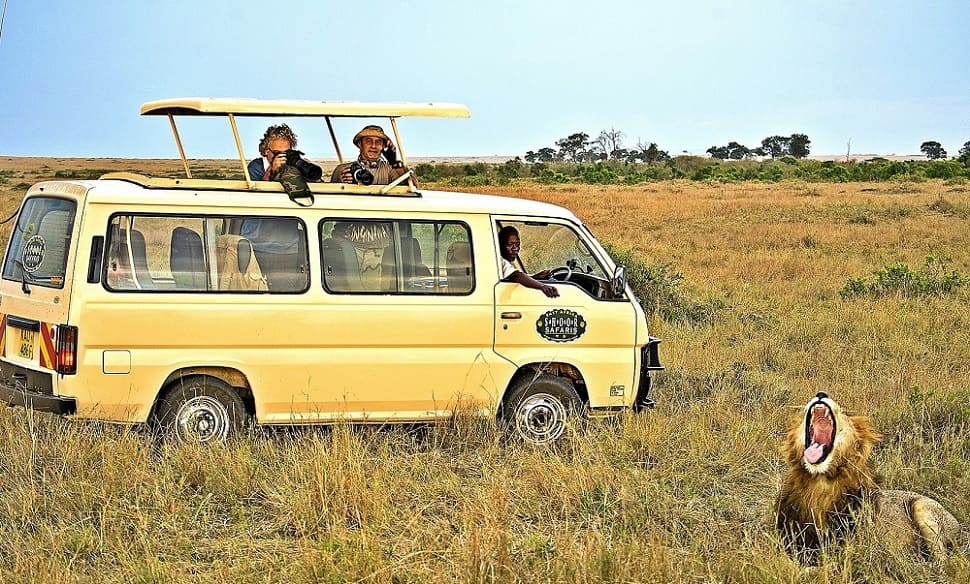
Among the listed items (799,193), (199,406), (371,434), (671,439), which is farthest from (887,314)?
(799,193)

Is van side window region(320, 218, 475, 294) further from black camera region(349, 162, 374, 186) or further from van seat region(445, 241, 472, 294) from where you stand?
black camera region(349, 162, 374, 186)

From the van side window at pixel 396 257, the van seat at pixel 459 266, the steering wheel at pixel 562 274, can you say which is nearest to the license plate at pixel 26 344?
the van side window at pixel 396 257

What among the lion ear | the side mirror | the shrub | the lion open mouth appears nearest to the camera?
the lion open mouth

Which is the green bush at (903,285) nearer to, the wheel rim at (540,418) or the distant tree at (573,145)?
the wheel rim at (540,418)

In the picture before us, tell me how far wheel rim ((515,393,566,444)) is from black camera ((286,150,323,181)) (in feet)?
7.07

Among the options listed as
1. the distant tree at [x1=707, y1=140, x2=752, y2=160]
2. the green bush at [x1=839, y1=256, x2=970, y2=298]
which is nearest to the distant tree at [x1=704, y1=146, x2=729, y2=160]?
the distant tree at [x1=707, y1=140, x2=752, y2=160]

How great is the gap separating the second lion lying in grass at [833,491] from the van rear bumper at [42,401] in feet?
13.0

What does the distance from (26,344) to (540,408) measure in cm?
323

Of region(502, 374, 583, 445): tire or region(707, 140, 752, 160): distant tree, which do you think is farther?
region(707, 140, 752, 160): distant tree

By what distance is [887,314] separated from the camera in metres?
12.4

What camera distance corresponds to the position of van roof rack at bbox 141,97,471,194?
681 centimetres

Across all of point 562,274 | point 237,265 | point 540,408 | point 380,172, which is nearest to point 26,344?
point 237,265

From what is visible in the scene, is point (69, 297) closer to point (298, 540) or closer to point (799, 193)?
point (298, 540)

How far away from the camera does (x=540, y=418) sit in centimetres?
714
